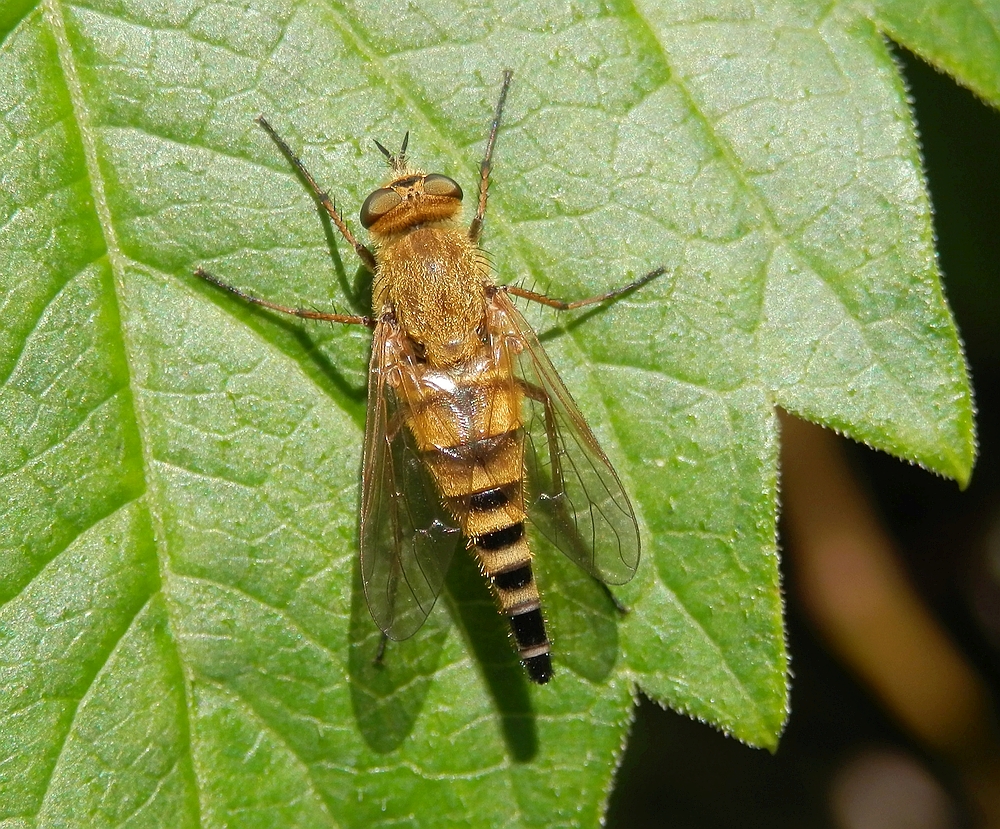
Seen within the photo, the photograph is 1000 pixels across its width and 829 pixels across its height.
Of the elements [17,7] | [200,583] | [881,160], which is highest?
[17,7]

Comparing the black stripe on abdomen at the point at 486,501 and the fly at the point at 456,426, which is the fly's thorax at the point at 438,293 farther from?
the black stripe on abdomen at the point at 486,501

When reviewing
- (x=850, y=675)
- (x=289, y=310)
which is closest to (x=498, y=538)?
(x=289, y=310)

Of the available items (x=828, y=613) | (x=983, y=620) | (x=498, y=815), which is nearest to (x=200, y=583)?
(x=498, y=815)

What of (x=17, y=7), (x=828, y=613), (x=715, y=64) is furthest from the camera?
(x=828, y=613)

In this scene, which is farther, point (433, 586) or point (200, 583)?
point (433, 586)

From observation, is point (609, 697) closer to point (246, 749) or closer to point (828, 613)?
point (246, 749)

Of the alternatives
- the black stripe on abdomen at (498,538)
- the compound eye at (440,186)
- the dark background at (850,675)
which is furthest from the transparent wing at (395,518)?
the dark background at (850,675)
